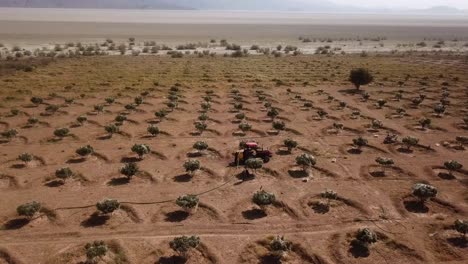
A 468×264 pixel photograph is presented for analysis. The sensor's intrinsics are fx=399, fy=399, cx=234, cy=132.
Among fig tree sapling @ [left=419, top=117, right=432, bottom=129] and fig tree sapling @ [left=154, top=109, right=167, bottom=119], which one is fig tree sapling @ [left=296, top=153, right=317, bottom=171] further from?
fig tree sapling @ [left=154, top=109, right=167, bottom=119]

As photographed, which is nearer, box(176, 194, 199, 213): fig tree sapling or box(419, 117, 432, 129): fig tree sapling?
box(176, 194, 199, 213): fig tree sapling

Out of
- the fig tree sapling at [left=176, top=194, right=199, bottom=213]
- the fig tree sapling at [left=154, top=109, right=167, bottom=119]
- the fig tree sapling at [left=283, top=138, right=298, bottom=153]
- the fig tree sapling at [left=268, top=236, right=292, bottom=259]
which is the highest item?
the fig tree sapling at [left=154, top=109, right=167, bottom=119]

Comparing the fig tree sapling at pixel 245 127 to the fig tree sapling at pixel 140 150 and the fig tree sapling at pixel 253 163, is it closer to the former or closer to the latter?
the fig tree sapling at pixel 253 163

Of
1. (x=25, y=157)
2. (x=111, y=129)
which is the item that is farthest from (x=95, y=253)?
(x=111, y=129)

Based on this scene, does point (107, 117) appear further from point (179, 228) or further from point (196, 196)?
point (179, 228)

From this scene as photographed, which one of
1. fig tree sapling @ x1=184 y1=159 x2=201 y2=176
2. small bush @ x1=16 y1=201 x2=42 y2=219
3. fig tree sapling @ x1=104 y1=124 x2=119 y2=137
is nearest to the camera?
small bush @ x1=16 y1=201 x2=42 y2=219

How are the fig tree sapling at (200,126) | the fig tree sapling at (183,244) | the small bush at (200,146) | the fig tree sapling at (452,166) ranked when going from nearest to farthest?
the fig tree sapling at (183,244)
the fig tree sapling at (452,166)
the small bush at (200,146)
the fig tree sapling at (200,126)

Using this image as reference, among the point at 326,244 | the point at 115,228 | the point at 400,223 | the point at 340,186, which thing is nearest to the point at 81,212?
the point at 115,228

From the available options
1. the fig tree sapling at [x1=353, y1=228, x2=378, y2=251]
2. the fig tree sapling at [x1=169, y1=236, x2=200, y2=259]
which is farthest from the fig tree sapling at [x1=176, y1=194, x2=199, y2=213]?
the fig tree sapling at [x1=353, y1=228, x2=378, y2=251]

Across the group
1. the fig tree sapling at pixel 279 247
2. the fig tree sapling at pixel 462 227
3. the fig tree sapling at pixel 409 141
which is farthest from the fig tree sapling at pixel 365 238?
the fig tree sapling at pixel 409 141
